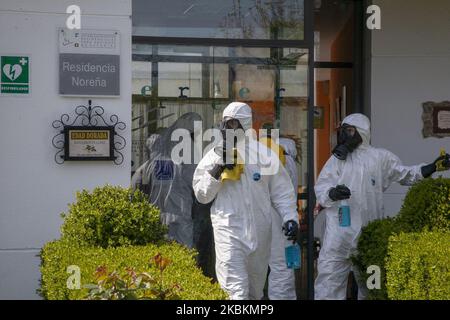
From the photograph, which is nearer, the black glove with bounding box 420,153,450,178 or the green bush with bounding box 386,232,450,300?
the green bush with bounding box 386,232,450,300

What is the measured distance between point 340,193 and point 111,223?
2.62m

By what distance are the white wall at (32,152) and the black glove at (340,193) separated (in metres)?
2.22

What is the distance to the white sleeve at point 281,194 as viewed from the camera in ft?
24.4

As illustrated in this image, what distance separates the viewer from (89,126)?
7.93 m

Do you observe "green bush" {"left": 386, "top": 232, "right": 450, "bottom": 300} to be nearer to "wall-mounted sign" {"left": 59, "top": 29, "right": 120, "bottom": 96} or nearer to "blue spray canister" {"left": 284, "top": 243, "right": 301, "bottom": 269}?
"blue spray canister" {"left": 284, "top": 243, "right": 301, "bottom": 269}

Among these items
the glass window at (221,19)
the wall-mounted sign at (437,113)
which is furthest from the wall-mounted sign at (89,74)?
the wall-mounted sign at (437,113)

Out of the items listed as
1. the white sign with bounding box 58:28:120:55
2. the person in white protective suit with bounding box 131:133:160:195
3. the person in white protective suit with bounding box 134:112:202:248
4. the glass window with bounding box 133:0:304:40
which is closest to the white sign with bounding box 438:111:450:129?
the glass window with bounding box 133:0:304:40

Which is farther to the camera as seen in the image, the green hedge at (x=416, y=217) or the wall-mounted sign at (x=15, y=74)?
the wall-mounted sign at (x=15, y=74)

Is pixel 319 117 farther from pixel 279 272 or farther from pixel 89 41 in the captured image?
pixel 89 41

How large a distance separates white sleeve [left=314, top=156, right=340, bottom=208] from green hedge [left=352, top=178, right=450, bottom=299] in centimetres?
77

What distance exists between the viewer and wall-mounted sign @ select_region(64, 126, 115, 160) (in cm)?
789

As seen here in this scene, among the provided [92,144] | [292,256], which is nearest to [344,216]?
[292,256]

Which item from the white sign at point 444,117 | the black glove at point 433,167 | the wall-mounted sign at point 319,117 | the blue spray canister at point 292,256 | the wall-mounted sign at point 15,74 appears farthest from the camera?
the wall-mounted sign at point 319,117

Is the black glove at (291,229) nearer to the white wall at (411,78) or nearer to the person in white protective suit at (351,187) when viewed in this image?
the person in white protective suit at (351,187)
